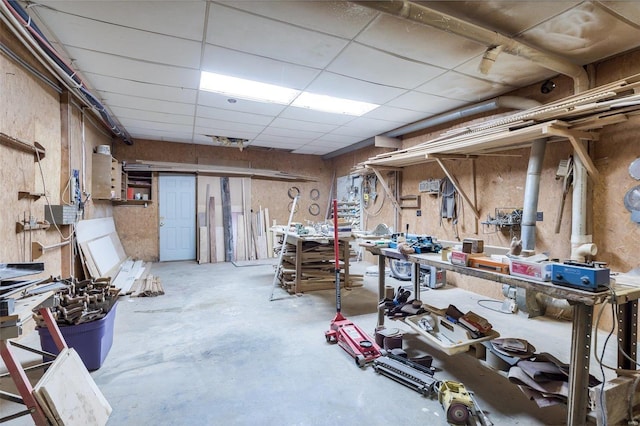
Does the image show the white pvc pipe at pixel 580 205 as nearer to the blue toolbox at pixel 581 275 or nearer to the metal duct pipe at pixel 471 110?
the metal duct pipe at pixel 471 110

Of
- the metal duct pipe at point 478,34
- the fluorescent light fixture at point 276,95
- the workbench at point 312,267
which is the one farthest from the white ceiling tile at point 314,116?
the metal duct pipe at point 478,34

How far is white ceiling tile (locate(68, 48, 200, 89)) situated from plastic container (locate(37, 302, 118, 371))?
2439 mm

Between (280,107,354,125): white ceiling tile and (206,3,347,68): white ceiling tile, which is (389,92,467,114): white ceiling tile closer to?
(280,107,354,125): white ceiling tile

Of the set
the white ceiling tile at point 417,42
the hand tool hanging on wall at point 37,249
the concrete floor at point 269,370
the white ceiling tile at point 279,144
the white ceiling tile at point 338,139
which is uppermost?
the white ceiling tile at point 279,144

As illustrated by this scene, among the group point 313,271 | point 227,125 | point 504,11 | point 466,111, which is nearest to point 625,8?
point 504,11

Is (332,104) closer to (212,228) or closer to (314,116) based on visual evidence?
(314,116)

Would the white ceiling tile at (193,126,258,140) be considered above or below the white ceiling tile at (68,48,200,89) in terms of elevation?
above

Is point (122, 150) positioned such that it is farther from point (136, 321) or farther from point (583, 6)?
point (583, 6)

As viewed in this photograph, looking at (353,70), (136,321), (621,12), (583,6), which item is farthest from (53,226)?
(621,12)

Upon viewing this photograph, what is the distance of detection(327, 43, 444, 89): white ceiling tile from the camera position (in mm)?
2799

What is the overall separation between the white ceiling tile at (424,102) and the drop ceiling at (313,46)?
0.08 ft

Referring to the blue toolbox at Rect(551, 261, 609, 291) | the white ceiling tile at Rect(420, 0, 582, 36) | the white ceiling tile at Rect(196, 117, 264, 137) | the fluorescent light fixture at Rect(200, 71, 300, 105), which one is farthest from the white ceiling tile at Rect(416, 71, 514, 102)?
the white ceiling tile at Rect(196, 117, 264, 137)

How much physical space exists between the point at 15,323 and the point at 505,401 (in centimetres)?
269

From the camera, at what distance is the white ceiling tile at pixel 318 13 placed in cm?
213
